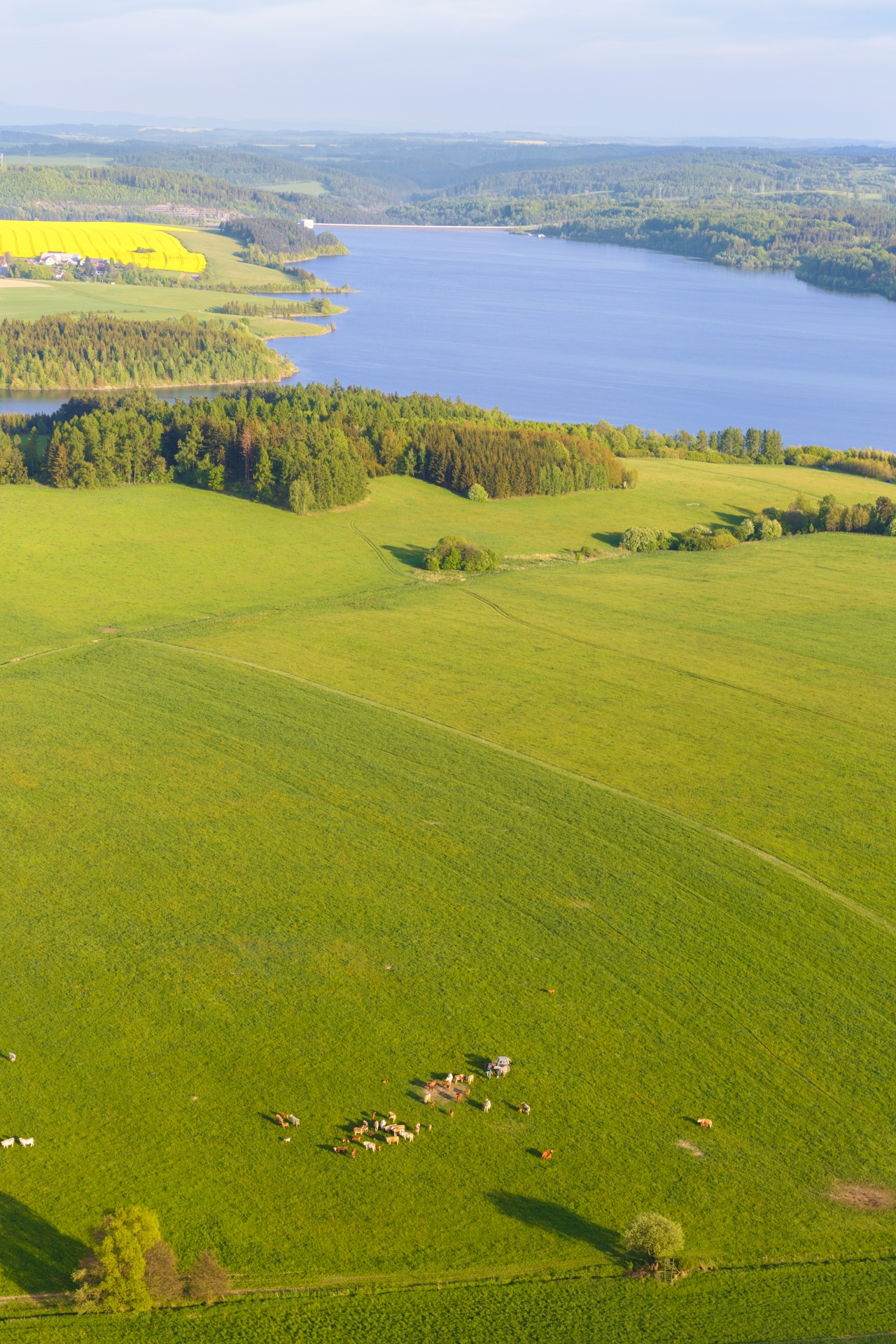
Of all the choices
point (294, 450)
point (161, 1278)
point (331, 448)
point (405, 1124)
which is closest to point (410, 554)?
point (294, 450)

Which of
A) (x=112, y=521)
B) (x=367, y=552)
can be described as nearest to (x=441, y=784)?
(x=367, y=552)

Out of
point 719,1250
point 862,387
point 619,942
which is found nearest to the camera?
point 719,1250

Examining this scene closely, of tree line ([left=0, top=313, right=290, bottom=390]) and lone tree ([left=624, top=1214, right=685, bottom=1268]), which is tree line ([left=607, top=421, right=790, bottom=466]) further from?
lone tree ([left=624, top=1214, right=685, bottom=1268])

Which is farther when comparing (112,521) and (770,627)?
(112,521)

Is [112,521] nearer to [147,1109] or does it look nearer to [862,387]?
[147,1109]

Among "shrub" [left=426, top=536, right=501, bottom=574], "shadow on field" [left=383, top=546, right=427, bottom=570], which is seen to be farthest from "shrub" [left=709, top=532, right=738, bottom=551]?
"shadow on field" [left=383, top=546, right=427, bottom=570]

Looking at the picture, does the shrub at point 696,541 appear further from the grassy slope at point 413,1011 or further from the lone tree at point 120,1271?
the lone tree at point 120,1271

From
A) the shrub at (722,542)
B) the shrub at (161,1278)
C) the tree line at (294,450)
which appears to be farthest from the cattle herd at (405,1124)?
the tree line at (294,450)
